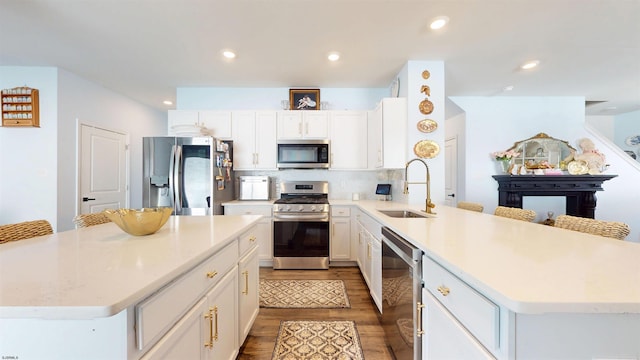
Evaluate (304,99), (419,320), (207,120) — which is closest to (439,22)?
(304,99)

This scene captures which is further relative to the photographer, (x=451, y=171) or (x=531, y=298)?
(x=451, y=171)

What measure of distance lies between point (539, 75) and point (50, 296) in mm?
4937

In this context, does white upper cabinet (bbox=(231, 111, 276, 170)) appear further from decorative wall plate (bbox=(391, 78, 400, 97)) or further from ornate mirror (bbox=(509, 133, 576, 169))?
ornate mirror (bbox=(509, 133, 576, 169))

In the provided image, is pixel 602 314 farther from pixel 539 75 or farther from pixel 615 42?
pixel 539 75

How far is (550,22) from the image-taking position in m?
2.14

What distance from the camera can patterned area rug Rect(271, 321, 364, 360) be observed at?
1.65 metres

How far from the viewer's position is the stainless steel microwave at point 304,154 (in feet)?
11.1

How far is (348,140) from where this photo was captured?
11.6ft

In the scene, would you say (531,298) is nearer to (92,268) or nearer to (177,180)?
(92,268)

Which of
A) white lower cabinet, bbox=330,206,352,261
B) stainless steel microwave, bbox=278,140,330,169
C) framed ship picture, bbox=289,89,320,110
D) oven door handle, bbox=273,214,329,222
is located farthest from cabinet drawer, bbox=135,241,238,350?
framed ship picture, bbox=289,89,320,110

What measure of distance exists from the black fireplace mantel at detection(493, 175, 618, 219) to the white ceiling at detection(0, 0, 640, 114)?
4.83ft

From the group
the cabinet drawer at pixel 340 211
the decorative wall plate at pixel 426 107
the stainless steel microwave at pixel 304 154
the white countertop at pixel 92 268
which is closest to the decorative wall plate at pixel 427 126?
the decorative wall plate at pixel 426 107

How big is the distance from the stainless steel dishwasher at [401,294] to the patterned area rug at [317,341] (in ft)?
0.95

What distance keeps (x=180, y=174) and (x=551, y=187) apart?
5826 millimetres
